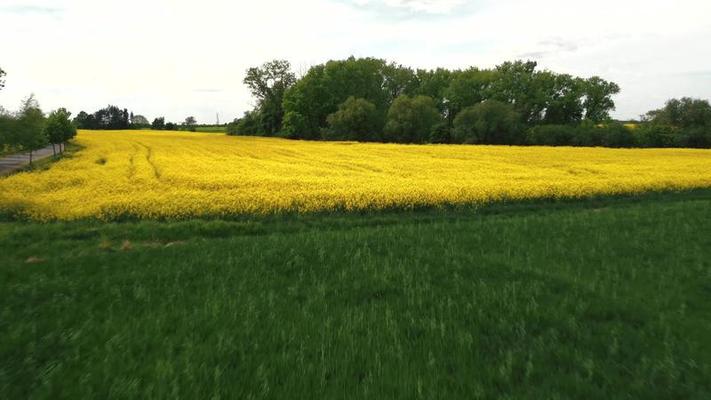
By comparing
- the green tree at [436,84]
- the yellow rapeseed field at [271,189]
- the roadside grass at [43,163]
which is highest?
the green tree at [436,84]

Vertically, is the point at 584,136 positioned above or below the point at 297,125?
below

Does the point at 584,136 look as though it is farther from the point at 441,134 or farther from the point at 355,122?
the point at 355,122

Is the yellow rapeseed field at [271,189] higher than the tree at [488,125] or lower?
lower

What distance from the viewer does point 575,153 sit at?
45.7 meters

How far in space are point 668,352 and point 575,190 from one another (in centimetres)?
1748

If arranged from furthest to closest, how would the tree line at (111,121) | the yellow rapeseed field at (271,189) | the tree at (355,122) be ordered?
the tree line at (111,121), the tree at (355,122), the yellow rapeseed field at (271,189)

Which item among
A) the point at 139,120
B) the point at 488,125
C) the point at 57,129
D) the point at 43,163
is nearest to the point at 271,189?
the point at 43,163

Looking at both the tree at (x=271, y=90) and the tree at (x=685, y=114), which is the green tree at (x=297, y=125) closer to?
the tree at (x=271, y=90)


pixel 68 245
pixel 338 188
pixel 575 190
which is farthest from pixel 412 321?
pixel 575 190

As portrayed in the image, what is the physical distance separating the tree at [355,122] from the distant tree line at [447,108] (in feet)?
0.51

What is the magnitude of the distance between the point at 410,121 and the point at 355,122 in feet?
27.6

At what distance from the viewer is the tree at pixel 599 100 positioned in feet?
285

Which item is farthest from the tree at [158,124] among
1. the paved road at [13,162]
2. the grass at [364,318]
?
the grass at [364,318]

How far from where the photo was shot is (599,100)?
286 ft
